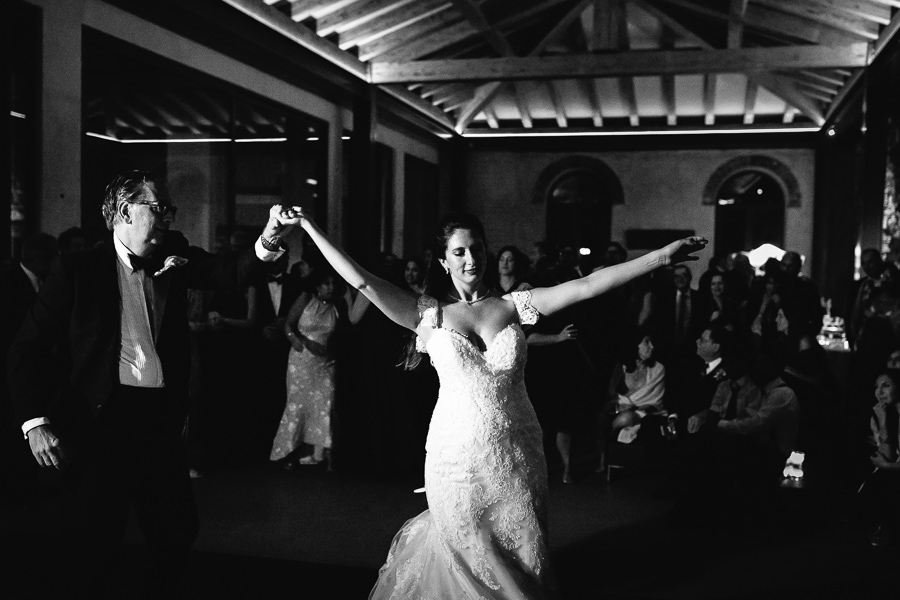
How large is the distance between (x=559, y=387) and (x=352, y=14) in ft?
17.1

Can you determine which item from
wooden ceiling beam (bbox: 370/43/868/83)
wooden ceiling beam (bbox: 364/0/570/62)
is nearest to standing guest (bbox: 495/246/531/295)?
wooden ceiling beam (bbox: 370/43/868/83)

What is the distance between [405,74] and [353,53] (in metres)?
0.65

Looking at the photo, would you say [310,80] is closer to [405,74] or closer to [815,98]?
[405,74]

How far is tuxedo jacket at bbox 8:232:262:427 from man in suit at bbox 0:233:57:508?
2187 mm

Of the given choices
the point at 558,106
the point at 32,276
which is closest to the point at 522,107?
the point at 558,106

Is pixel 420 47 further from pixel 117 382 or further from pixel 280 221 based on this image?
pixel 117 382

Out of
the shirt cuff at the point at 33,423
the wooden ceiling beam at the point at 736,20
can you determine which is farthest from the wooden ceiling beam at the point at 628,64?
the shirt cuff at the point at 33,423

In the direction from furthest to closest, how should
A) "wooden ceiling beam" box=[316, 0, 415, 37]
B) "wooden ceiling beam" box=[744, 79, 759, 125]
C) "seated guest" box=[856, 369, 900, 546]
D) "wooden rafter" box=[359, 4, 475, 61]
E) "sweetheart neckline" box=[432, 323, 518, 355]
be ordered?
"wooden ceiling beam" box=[744, 79, 759, 125]
"wooden rafter" box=[359, 4, 475, 61]
"wooden ceiling beam" box=[316, 0, 415, 37]
"seated guest" box=[856, 369, 900, 546]
"sweetheart neckline" box=[432, 323, 518, 355]

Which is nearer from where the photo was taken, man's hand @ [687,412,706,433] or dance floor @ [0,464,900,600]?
dance floor @ [0,464,900,600]

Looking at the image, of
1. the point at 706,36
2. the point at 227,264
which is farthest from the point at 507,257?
the point at 706,36

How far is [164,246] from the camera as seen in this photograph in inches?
110

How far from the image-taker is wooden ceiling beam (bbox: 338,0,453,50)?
9742 mm

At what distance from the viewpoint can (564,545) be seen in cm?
435

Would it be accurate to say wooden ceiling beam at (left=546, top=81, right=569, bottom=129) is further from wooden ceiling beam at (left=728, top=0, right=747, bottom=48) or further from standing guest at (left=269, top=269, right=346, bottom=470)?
standing guest at (left=269, top=269, right=346, bottom=470)
